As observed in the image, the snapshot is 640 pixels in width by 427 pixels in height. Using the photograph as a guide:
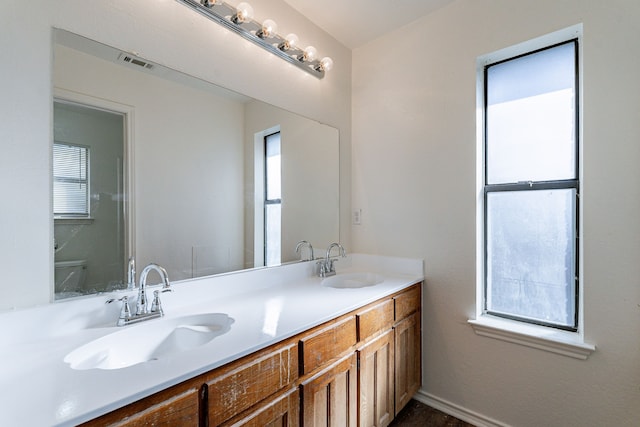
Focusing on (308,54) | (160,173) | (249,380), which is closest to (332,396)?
(249,380)

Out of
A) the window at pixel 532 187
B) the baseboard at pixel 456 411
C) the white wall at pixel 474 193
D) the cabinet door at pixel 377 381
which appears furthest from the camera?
the baseboard at pixel 456 411

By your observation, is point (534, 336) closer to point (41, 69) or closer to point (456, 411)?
point (456, 411)

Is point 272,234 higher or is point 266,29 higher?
point 266,29

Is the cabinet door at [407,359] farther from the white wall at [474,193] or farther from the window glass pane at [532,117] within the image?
the window glass pane at [532,117]

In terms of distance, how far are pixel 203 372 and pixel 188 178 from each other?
924 millimetres

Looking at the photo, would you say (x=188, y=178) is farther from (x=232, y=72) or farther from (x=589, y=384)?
(x=589, y=384)

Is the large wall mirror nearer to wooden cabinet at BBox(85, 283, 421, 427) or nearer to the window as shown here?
wooden cabinet at BBox(85, 283, 421, 427)

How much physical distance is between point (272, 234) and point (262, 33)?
116 cm

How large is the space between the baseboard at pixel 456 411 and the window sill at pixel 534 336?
1.63 ft

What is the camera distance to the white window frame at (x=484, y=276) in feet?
4.96

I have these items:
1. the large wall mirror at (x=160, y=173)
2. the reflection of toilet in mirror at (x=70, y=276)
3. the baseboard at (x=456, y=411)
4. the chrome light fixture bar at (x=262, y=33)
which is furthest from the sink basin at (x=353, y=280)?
the chrome light fixture bar at (x=262, y=33)

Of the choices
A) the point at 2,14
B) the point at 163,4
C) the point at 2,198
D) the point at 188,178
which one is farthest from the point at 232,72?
the point at 2,198

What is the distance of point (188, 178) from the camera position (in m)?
1.45

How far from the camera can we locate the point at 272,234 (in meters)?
1.84
